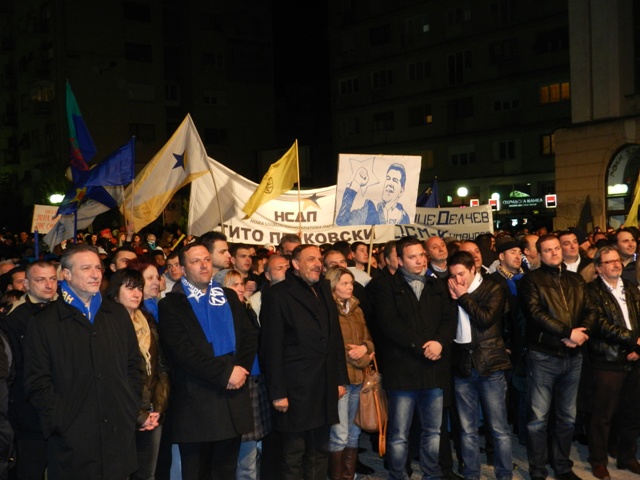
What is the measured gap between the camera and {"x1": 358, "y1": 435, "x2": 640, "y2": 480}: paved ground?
761 centimetres

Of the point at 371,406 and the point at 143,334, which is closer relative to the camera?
the point at 143,334

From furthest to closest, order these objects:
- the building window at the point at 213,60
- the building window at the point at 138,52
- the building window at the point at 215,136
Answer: the building window at the point at 213,60 → the building window at the point at 215,136 → the building window at the point at 138,52

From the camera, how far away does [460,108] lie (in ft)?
148

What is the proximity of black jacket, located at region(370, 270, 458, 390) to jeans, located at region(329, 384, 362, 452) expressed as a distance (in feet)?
1.12

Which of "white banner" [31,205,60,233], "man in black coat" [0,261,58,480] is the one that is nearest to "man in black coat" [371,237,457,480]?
"man in black coat" [0,261,58,480]

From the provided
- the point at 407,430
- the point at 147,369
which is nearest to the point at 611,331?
the point at 407,430

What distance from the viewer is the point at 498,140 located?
43.6 metres

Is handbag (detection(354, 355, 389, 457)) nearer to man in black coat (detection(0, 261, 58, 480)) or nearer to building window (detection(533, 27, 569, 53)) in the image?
man in black coat (detection(0, 261, 58, 480))

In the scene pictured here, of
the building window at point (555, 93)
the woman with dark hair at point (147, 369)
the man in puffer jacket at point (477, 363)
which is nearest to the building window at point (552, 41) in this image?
the building window at point (555, 93)

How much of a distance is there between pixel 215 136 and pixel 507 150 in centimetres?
2196

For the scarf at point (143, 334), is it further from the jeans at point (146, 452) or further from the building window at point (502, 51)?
the building window at point (502, 51)

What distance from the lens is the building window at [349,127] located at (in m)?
50.9

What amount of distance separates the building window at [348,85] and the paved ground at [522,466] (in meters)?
43.6

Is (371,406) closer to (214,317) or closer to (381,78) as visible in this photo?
(214,317)
